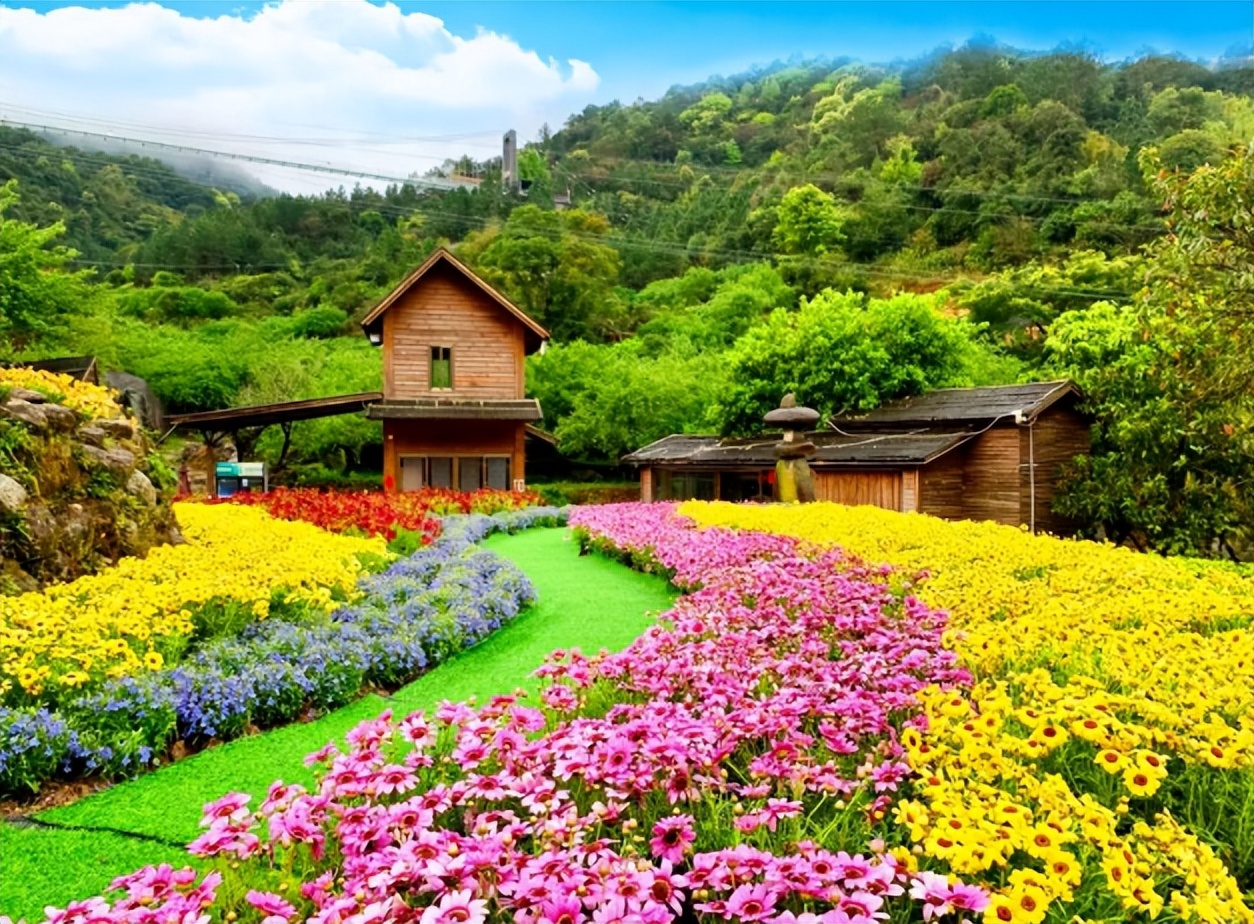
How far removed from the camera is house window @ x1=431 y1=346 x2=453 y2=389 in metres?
22.1

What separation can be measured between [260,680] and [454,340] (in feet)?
61.7

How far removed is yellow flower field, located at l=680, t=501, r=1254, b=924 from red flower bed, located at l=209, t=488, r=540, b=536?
28.9 ft

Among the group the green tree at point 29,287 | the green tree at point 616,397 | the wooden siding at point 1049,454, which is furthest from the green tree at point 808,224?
the green tree at point 29,287

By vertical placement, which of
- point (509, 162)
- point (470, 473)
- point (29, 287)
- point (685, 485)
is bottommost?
point (685, 485)

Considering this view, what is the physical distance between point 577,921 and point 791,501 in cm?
1246

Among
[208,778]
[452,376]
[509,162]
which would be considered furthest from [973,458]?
[509,162]

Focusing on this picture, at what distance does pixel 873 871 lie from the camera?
179 cm

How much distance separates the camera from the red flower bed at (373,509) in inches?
450

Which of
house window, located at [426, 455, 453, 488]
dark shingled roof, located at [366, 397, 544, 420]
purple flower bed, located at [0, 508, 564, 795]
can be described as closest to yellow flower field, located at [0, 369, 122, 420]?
purple flower bed, located at [0, 508, 564, 795]

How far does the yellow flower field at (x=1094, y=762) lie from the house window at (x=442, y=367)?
19223 millimetres

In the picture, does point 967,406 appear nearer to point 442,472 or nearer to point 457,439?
point 457,439

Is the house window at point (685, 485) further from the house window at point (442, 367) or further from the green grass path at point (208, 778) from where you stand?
the green grass path at point (208, 778)

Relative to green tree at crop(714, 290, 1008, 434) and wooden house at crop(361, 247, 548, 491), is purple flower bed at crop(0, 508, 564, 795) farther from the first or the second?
green tree at crop(714, 290, 1008, 434)

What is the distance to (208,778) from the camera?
366 centimetres
